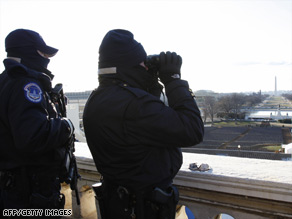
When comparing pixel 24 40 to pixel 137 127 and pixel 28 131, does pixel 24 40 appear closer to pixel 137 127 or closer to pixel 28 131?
pixel 28 131

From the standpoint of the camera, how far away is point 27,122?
6.59 feet

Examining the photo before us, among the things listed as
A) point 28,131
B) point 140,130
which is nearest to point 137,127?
point 140,130

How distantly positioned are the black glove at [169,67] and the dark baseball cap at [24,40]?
1.23 meters

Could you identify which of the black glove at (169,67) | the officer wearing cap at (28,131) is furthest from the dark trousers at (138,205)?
the black glove at (169,67)

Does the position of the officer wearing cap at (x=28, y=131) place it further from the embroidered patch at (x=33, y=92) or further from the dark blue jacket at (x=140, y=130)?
the dark blue jacket at (x=140, y=130)

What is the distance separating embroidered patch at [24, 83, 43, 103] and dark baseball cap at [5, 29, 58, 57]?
19.2 inches

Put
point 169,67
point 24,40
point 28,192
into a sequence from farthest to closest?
1. point 24,40
2. point 28,192
3. point 169,67

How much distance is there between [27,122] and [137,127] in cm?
83

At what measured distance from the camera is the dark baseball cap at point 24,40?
8.03ft

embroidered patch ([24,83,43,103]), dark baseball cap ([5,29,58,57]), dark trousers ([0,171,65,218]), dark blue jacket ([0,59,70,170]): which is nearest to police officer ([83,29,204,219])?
dark blue jacket ([0,59,70,170])

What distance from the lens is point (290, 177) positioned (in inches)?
85.3

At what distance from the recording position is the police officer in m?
1.73

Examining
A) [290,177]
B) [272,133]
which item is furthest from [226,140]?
[290,177]

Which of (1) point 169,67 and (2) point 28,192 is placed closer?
(1) point 169,67
